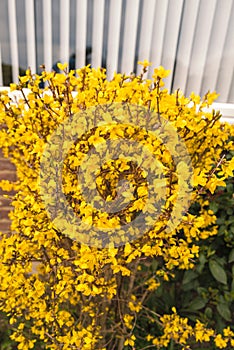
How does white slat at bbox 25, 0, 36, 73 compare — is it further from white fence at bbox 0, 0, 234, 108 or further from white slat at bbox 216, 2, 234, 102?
white slat at bbox 216, 2, 234, 102

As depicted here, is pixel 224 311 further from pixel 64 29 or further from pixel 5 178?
pixel 64 29

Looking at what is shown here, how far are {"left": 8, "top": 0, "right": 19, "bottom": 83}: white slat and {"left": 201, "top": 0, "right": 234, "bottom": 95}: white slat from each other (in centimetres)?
149

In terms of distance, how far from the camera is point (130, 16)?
237cm

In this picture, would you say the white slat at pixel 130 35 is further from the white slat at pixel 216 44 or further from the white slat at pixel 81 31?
the white slat at pixel 216 44

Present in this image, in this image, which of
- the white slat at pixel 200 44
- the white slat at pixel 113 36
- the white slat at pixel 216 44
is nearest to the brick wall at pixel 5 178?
the white slat at pixel 113 36

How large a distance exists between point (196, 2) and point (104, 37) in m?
0.71

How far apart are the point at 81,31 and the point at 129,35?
1.18 feet

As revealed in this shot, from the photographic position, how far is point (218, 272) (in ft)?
6.98

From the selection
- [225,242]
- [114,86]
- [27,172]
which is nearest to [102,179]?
[114,86]

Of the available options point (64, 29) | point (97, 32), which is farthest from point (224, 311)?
point (64, 29)

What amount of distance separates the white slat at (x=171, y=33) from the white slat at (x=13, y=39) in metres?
1.14

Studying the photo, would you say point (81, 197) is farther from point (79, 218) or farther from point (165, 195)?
point (165, 195)

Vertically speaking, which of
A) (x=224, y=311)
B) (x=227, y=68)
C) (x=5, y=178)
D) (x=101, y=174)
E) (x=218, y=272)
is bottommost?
(x=224, y=311)

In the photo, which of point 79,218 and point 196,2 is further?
point 196,2
